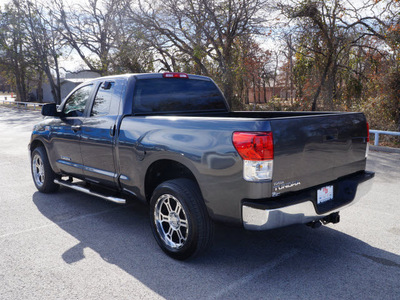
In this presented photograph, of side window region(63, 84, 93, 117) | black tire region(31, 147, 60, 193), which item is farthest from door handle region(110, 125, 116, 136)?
black tire region(31, 147, 60, 193)

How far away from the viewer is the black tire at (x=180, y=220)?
3.41 metres

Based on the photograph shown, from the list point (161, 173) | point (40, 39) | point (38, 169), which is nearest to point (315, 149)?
point (161, 173)

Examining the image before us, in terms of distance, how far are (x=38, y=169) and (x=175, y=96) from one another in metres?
Answer: 3.13

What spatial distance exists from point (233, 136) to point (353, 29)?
1536cm

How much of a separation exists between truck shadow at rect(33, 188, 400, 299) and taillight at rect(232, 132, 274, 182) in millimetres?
980

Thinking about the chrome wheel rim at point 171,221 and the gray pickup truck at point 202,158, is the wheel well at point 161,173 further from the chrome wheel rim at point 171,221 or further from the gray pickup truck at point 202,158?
the chrome wheel rim at point 171,221

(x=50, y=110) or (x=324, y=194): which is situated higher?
(x=50, y=110)

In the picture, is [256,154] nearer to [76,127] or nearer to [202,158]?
[202,158]

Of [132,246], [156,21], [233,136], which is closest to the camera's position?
[233,136]

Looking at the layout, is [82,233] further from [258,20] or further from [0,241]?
[258,20]

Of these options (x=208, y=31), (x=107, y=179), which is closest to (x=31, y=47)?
(x=208, y=31)

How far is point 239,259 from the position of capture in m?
3.68

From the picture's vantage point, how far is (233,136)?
307 centimetres

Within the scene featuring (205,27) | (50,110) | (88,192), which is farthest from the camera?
(205,27)
